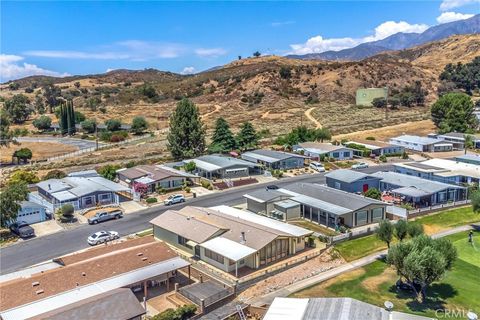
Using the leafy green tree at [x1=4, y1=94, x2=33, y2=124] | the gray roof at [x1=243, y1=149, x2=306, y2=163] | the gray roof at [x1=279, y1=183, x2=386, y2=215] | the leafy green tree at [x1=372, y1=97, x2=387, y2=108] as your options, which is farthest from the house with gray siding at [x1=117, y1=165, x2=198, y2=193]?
the leafy green tree at [x1=4, y1=94, x2=33, y2=124]

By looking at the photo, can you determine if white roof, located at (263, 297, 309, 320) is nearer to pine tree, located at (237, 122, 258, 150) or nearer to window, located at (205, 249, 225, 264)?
window, located at (205, 249, 225, 264)

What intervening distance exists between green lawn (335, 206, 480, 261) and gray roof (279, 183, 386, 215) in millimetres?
4481

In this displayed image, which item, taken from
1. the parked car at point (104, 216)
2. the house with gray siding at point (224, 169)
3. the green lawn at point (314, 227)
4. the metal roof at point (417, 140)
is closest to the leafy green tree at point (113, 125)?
the house with gray siding at point (224, 169)

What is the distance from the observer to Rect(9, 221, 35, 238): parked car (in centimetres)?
4709

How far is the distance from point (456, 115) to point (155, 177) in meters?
73.8

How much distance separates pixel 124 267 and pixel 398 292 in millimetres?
21009

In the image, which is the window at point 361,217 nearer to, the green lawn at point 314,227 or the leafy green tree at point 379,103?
the green lawn at point 314,227

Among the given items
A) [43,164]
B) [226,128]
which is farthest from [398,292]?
[43,164]

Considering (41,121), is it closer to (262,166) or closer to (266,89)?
(266,89)

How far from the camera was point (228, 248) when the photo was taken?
3838cm

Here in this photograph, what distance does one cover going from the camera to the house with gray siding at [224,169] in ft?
230

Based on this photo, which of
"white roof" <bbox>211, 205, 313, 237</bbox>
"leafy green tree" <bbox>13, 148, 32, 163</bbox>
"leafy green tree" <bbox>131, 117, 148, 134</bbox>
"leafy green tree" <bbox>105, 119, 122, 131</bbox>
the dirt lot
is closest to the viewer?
"white roof" <bbox>211, 205, 313, 237</bbox>

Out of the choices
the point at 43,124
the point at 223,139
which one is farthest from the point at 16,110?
the point at 223,139

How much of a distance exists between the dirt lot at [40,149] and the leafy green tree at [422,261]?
279 ft
